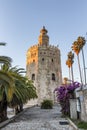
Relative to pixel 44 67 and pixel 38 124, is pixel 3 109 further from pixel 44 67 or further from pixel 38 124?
pixel 44 67

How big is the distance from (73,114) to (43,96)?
1020 inches

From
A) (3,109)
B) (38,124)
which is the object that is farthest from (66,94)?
(3,109)

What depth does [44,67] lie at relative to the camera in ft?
144

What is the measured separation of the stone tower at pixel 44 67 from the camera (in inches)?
1686

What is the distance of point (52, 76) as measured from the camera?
147ft

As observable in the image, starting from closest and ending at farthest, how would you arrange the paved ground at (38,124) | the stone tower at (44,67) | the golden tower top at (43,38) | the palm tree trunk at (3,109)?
the paved ground at (38,124), the palm tree trunk at (3,109), the stone tower at (44,67), the golden tower top at (43,38)

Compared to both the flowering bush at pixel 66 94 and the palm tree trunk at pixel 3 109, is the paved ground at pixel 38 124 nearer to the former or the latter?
the palm tree trunk at pixel 3 109

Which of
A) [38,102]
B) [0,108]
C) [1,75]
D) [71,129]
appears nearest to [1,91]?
[0,108]

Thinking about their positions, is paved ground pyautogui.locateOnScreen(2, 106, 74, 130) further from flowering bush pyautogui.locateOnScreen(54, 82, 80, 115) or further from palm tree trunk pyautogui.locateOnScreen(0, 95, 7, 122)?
flowering bush pyautogui.locateOnScreen(54, 82, 80, 115)

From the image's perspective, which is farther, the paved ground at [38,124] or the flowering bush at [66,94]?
the flowering bush at [66,94]

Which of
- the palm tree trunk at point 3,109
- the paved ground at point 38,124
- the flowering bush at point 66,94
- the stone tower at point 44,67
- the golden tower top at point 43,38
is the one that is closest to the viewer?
the paved ground at point 38,124

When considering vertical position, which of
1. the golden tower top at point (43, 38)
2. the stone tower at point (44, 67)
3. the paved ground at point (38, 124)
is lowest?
the paved ground at point (38, 124)

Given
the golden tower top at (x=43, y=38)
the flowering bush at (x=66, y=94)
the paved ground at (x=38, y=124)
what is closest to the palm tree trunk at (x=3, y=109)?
the paved ground at (x=38, y=124)

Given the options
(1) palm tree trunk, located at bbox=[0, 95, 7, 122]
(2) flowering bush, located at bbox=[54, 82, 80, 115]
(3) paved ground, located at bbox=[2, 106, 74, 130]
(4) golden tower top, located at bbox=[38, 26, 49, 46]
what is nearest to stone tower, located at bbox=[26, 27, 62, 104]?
(4) golden tower top, located at bbox=[38, 26, 49, 46]
